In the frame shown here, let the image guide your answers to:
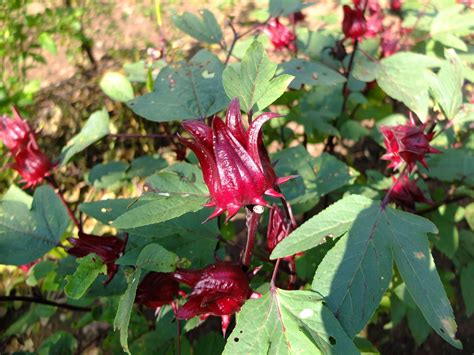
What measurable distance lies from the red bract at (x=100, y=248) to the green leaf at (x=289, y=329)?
0.33 m

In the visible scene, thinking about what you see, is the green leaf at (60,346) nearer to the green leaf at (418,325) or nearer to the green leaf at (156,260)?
the green leaf at (156,260)

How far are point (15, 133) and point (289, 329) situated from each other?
0.99 m

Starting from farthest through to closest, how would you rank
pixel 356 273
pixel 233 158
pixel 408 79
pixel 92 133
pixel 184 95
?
pixel 92 133 → pixel 408 79 → pixel 184 95 → pixel 356 273 → pixel 233 158

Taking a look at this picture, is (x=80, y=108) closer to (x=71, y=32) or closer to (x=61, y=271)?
(x=71, y=32)

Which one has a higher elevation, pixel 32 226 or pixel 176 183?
pixel 176 183

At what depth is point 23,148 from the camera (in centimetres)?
129

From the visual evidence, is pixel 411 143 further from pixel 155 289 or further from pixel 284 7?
pixel 284 7

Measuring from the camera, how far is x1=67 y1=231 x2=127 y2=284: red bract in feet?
3.10

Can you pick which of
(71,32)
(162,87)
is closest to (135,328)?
(162,87)

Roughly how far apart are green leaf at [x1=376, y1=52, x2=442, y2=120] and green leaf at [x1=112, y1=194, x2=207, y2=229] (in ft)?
2.21

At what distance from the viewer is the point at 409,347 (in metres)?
1.85

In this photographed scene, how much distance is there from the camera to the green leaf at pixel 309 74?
1.28 meters

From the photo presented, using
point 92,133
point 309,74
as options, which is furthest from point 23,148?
point 309,74

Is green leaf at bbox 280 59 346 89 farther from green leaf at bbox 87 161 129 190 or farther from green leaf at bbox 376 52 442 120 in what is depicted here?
green leaf at bbox 87 161 129 190
